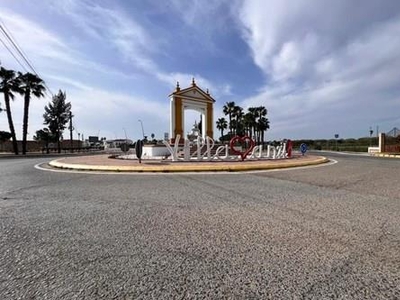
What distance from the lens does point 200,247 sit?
Result: 11.8ft

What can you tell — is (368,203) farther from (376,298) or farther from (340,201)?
(376,298)

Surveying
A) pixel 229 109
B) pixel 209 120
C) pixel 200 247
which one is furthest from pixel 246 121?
pixel 200 247

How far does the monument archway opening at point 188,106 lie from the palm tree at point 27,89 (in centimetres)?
2171

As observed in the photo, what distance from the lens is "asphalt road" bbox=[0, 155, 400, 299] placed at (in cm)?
261

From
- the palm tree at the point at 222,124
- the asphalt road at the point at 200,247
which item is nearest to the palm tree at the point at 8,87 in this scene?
the asphalt road at the point at 200,247

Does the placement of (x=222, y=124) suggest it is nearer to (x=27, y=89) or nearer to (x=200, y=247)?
(x=27, y=89)

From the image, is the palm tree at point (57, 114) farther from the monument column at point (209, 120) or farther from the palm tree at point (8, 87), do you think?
the monument column at point (209, 120)

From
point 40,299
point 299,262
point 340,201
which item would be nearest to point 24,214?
point 40,299

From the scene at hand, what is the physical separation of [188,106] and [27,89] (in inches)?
918

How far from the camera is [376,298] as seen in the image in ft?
7.97

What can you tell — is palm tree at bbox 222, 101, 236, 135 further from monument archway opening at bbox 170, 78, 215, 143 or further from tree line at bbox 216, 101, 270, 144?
monument archway opening at bbox 170, 78, 215, 143

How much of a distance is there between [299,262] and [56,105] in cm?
8003

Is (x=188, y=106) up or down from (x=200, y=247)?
up

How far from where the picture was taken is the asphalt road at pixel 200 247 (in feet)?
8.57
